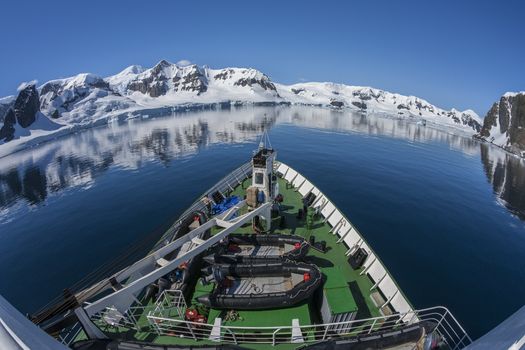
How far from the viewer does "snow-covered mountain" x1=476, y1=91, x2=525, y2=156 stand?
390ft

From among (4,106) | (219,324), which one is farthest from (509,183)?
(4,106)

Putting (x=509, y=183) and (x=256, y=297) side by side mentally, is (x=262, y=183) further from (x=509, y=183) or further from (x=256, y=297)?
(x=509, y=183)

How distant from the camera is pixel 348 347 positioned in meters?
10.4

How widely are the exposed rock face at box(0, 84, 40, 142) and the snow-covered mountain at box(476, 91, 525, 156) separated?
256m

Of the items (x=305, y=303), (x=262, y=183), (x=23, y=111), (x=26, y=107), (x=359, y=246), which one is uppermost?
(x=26, y=107)

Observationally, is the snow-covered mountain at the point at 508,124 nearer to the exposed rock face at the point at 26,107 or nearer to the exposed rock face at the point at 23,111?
the exposed rock face at the point at 23,111

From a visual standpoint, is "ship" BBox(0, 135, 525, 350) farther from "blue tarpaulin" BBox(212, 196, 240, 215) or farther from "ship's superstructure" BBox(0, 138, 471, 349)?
"blue tarpaulin" BBox(212, 196, 240, 215)

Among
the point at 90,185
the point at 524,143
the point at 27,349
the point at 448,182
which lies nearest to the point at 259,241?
the point at 27,349

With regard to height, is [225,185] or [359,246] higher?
[225,185]

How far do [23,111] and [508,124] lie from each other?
931 ft

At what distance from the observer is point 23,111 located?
14488cm

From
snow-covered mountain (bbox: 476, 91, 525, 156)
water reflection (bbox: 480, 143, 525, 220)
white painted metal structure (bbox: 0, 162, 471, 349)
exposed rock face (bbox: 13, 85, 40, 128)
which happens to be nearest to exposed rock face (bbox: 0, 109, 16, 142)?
exposed rock face (bbox: 13, 85, 40, 128)

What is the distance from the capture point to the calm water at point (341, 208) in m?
22.6

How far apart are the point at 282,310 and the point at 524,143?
6281 inches
